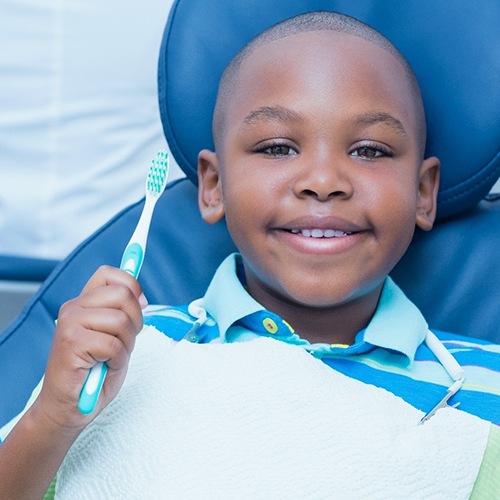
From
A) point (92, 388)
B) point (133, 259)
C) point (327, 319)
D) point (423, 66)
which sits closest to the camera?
point (92, 388)

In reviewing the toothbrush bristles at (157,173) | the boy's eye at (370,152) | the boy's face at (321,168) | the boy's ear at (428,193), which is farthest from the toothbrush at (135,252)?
the boy's ear at (428,193)

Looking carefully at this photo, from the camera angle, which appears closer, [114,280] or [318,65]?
[114,280]

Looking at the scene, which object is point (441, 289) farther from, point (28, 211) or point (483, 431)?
point (28, 211)

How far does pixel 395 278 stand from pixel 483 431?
0.43m

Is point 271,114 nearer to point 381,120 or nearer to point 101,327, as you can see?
point 381,120

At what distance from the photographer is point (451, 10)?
4.34 feet

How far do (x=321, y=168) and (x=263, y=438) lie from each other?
35cm

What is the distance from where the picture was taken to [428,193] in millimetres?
1304

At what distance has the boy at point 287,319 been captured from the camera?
914mm

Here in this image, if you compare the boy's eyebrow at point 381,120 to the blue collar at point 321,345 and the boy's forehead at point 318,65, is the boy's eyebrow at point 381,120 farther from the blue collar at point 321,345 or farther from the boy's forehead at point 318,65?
the blue collar at point 321,345

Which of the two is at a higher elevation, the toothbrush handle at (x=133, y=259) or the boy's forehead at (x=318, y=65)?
the boy's forehead at (x=318, y=65)

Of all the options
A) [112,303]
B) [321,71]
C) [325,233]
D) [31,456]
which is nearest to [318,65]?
[321,71]

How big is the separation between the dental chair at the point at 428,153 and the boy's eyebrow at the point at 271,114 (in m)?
0.17

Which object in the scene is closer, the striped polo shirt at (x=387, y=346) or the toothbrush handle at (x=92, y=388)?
the toothbrush handle at (x=92, y=388)
